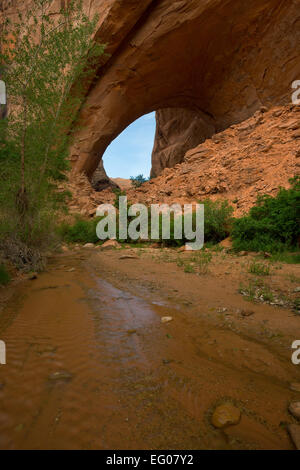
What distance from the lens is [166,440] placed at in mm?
1072

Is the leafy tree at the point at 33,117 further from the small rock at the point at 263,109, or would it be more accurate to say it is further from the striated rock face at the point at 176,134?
the striated rock face at the point at 176,134

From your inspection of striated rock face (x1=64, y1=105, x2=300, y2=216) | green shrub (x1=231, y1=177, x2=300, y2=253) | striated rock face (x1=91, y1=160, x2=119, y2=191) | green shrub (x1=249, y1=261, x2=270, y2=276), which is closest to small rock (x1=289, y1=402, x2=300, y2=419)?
green shrub (x1=249, y1=261, x2=270, y2=276)

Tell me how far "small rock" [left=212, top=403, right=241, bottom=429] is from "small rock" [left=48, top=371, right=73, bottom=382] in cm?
95

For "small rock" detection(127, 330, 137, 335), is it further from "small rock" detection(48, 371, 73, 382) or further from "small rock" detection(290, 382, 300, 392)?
"small rock" detection(290, 382, 300, 392)

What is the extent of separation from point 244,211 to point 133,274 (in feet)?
16.4

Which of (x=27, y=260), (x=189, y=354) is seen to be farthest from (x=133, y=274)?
(x=189, y=354)

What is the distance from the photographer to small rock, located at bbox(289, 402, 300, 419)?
1.19 meters

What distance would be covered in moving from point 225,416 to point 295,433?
32cm

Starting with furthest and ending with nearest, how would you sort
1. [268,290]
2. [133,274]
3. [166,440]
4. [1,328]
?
1. [133,274]
2. [268,290]
3. [1,328]
4. [166,440]

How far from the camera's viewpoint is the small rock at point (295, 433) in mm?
1035

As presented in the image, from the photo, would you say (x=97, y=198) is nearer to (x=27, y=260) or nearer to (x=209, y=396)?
(x=27, y=260)

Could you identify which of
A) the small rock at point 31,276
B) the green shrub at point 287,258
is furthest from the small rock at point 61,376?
the green shrub at point 287,258

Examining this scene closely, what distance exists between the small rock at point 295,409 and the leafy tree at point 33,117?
510 centimetres

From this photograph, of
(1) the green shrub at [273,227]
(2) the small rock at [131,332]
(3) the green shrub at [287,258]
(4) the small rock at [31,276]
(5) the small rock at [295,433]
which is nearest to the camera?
(5) the small rock at [295,433]
